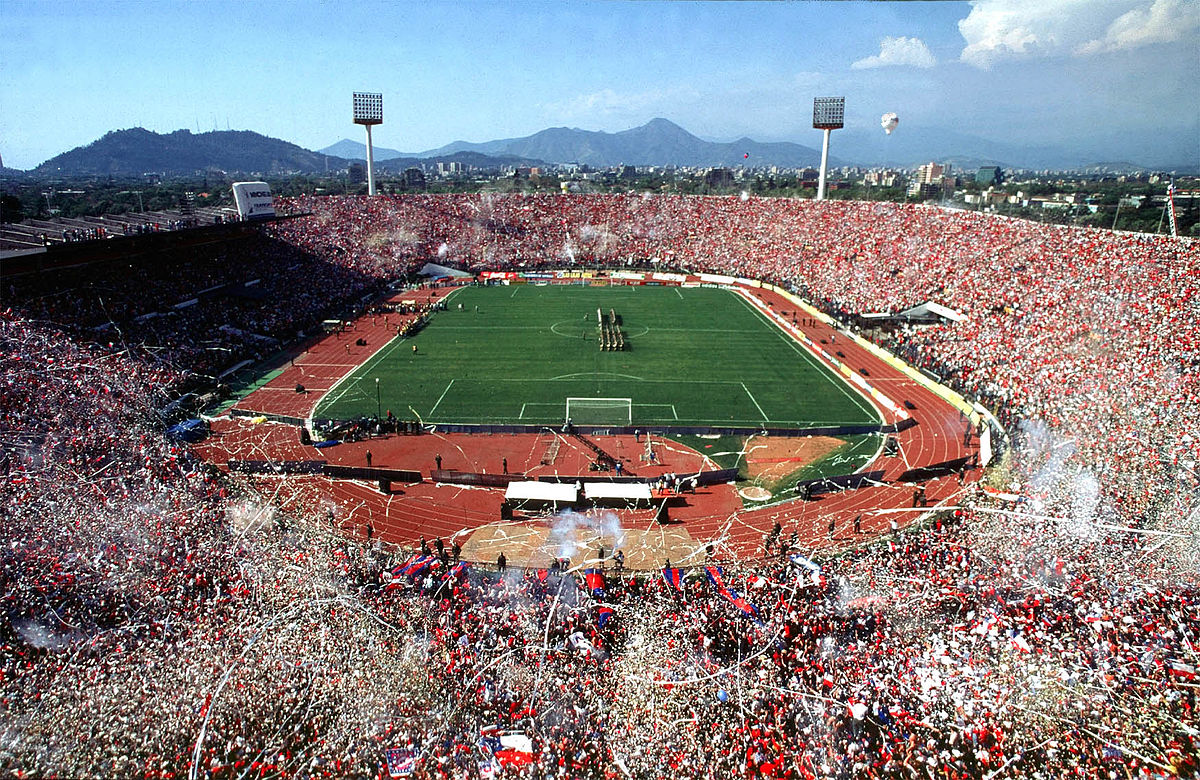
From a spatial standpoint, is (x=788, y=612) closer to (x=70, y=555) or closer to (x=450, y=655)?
(x=450, y=655)

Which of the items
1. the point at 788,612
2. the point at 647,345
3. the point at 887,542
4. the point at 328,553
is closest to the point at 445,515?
the point at 328,553

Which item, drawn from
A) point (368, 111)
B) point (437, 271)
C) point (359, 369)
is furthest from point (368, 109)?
point (359, 369)

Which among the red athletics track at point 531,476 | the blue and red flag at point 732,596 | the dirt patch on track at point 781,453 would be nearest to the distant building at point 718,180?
the red athletics track at point 531,476

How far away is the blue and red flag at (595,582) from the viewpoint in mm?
14727

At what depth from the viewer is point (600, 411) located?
29516 mm

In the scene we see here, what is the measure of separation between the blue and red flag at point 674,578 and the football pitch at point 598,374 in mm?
11783

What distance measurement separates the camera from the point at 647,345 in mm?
41281

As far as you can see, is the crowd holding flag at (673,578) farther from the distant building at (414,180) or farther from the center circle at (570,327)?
the distant building at (414,180)

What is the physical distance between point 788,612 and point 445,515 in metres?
11.3

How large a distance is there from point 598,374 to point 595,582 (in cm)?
2049

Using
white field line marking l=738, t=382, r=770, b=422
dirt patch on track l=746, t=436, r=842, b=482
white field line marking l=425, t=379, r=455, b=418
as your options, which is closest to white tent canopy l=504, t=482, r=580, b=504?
dirt patch on track l=746, t=436, r=842, b=482

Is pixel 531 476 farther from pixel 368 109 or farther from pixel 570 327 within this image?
pixel 368 109

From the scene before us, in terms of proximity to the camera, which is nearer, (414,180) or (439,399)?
(439,399)

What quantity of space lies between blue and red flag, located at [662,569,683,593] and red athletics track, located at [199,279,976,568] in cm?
168
